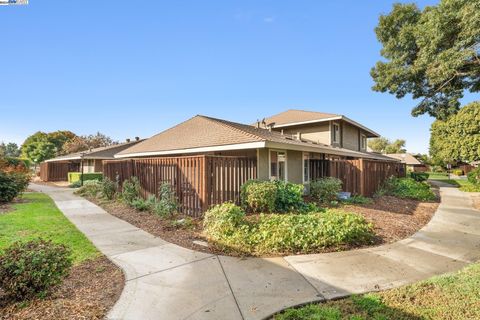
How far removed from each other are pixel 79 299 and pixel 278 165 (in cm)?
902

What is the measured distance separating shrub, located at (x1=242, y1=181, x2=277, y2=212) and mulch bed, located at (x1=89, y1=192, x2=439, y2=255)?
5.79 ft

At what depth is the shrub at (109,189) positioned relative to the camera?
484 inches

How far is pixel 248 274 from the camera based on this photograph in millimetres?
4238

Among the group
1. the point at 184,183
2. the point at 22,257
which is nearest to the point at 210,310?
the point at 22,257

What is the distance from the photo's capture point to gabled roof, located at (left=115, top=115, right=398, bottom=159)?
375 inches

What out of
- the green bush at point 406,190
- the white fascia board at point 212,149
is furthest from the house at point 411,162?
the white fascia board at point 212,149

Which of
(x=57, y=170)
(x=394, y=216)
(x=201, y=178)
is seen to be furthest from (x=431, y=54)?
(x=57, y=170)

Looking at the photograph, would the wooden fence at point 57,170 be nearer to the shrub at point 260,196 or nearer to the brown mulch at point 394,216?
the shrub at point 260,196

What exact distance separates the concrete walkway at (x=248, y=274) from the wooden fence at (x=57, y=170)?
90.8 ft

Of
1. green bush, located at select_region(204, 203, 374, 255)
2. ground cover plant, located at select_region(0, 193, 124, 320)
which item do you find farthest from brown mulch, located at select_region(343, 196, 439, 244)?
ground cover plant, located at select_region(0, 193, 124, 320)

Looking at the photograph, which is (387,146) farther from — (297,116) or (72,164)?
(72,164)

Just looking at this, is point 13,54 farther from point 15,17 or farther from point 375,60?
point 375,60

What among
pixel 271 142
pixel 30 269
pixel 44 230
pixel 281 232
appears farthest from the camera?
pixel 271 142

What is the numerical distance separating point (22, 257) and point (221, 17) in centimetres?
1054
